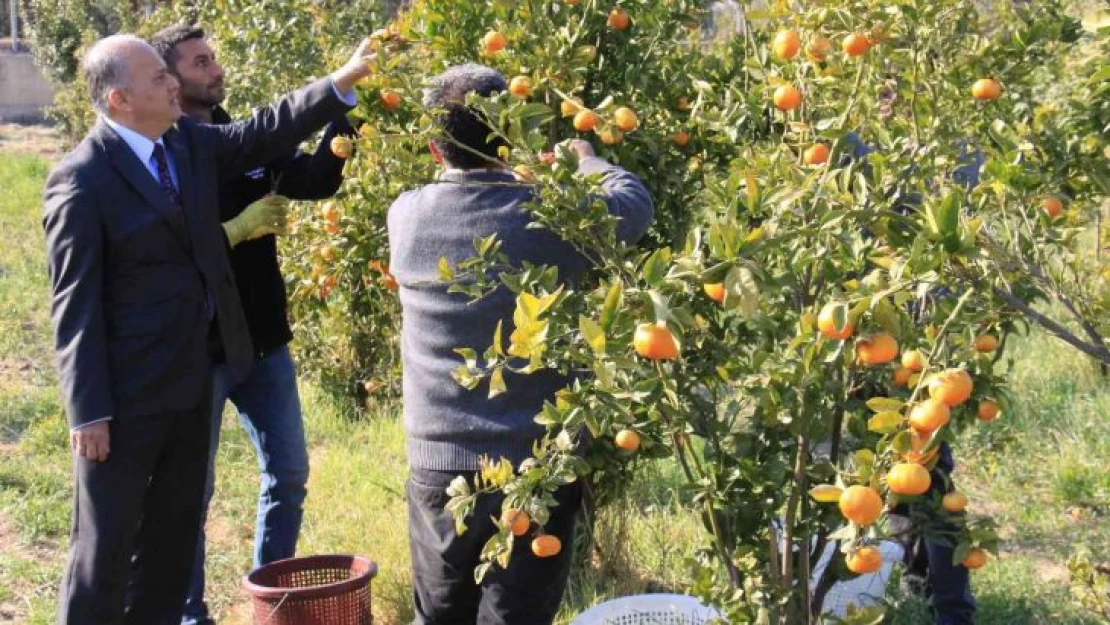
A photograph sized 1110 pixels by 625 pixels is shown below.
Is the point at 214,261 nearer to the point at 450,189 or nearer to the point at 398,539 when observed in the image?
the point at 450,189

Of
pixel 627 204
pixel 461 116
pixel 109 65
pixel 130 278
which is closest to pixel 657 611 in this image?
pixel 627 204

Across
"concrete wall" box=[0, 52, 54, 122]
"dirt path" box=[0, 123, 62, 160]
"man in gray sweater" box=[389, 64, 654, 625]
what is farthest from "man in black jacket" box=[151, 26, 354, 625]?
"concrete wall" box=[0, 52, 54, 122]

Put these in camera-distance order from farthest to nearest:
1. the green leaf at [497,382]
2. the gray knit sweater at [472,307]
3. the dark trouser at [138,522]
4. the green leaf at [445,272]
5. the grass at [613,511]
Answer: the grass at [613,511], the dark trouser at [138,522], the gray knit sweater at [472,307], the green leaf at [445,272], the green leaf at [497,382]

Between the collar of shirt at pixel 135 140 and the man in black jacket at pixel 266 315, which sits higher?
the collar of shirt at pixel 135 140

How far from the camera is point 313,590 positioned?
350 cm

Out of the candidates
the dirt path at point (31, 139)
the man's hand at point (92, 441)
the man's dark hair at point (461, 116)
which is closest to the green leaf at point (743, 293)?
the man's dark hair at point (461, 116)

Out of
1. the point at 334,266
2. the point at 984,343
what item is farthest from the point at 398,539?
the point at 984,343

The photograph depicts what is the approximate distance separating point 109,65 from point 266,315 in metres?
0.87

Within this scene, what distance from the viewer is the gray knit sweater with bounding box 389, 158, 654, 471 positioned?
2729mm

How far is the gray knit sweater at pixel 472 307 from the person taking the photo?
2729 millimetres

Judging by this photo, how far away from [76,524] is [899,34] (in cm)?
224

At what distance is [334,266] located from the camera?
13.6ft

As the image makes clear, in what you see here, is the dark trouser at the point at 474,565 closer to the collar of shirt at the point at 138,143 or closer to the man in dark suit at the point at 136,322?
the man in dark suit at the point at 136,322

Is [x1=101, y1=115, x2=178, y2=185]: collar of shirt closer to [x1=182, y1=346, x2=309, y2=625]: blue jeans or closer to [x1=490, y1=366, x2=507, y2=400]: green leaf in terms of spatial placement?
[x1=182, y1=346, x2=309, y2=625]: blue jeans
